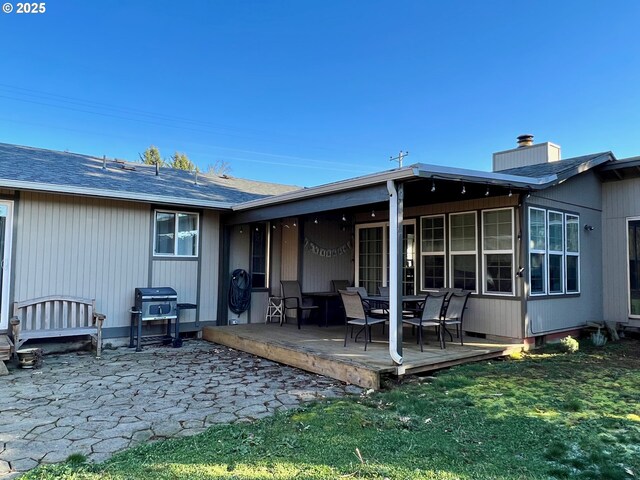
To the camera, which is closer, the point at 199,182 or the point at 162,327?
the point at 162,327

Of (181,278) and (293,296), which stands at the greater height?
(181,278)

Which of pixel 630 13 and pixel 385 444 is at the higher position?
pixel 630 13

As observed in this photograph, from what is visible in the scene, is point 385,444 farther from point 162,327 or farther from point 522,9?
point 522,9

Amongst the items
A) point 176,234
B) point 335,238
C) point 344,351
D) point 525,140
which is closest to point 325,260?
point 335,238

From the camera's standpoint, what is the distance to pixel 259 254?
348 inches

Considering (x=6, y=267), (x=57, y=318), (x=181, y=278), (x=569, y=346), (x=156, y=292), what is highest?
(x=6, y=267)

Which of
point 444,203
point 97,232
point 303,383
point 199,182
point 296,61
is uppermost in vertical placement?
point 296,61

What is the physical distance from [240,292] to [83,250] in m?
2.90

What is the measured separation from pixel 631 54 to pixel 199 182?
35.4 feet

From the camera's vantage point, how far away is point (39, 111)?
2155cm

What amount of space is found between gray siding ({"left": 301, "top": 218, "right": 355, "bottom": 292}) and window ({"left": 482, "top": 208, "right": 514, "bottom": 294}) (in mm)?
3321

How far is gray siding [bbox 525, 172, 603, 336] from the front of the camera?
6758mm

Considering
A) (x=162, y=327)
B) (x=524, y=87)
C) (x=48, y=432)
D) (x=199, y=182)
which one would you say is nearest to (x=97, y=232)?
(x=162, y=327)

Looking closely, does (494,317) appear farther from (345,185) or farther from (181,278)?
(181,278)
